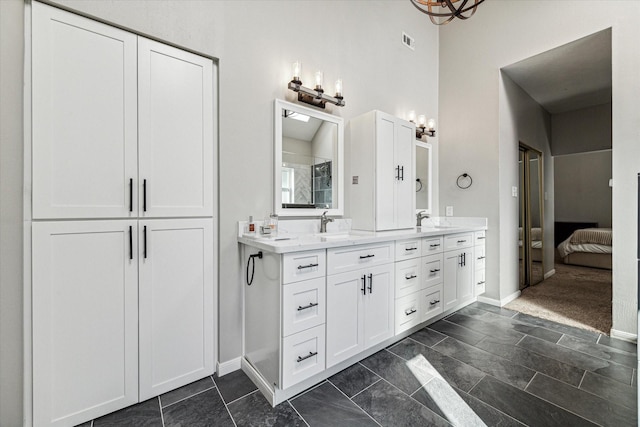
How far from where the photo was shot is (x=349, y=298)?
1919 mm

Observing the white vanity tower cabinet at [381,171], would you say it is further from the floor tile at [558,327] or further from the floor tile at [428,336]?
the floor tile at [558,327]

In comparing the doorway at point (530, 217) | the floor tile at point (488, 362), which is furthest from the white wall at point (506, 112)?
the floor tile at point (488, 362)

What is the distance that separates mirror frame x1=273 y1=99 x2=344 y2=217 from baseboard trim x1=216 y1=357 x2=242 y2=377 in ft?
3.67

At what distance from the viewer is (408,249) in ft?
7.72

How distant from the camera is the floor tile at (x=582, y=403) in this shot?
1480 mm

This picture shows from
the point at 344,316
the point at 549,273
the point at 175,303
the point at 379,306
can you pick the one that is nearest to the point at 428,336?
the point at 379,306

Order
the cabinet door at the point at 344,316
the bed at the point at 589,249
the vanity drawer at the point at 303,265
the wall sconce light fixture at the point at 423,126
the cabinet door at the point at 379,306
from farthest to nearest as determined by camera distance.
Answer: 1. the bed at the point at 589,249
2. the wall sconce light fixture at the point at 423,126
3. the cabinet door at the point at 379,306
4. the cabinet door at the point at 344,316
5. the vanity drawer at the point at 303,265

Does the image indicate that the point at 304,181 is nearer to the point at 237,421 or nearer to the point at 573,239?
the point at 237,421

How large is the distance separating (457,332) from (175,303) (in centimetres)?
240

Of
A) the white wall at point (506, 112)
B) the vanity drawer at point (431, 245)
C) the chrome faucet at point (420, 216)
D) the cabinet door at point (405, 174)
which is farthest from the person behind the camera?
the chrome faucet at point (420, 216)

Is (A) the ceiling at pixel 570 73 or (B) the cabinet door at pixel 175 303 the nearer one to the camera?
(B) the cabinet door at pixel 175 303

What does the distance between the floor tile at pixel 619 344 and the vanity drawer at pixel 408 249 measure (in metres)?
1.72

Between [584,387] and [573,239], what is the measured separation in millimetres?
4820

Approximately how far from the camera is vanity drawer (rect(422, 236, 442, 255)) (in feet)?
8.29
